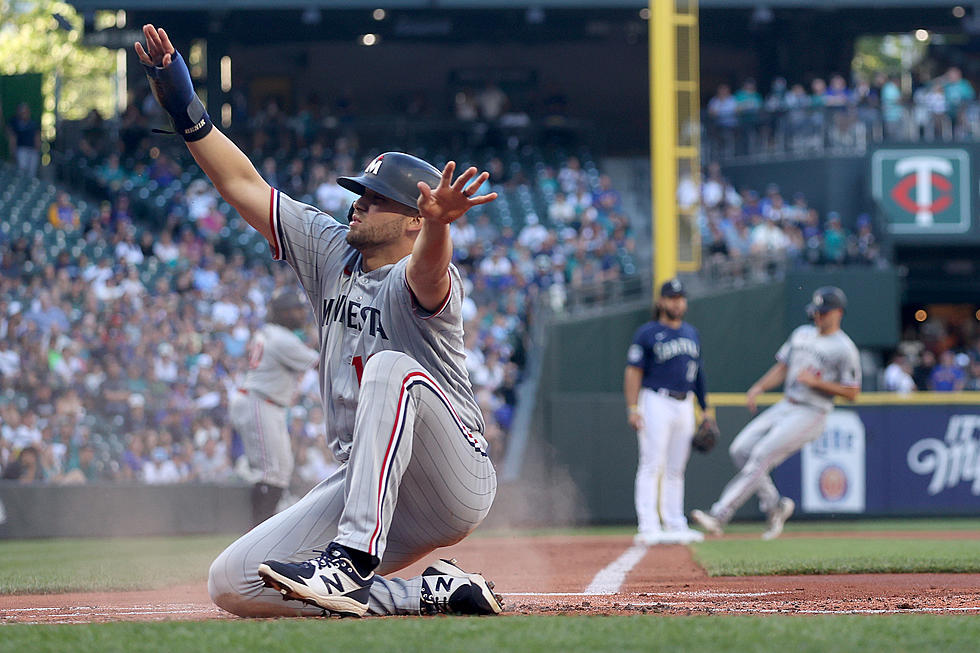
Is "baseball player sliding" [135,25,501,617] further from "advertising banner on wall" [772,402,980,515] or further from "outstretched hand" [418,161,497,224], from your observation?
"advertising banner on wall" [772,402,980,515]

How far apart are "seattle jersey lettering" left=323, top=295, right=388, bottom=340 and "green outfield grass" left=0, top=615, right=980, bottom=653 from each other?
→ 0.96 meters

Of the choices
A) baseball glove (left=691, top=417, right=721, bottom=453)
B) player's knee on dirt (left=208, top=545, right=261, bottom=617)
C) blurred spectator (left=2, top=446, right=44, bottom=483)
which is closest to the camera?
player's knee on dirt (left=208, top=545, right=261, bottom=617)

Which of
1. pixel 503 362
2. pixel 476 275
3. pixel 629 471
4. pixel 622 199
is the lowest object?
pixel 629 471

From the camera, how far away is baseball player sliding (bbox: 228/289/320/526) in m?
9.60

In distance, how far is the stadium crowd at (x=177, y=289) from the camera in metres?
13.8

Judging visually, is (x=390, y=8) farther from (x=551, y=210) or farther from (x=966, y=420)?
(x=966, y=420)

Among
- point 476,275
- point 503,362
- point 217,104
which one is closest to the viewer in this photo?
point 503,362

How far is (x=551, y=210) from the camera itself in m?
20.3

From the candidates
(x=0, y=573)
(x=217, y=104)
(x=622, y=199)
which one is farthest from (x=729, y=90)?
(x=0, y=573)

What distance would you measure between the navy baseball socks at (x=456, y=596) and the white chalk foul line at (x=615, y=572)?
152 cm

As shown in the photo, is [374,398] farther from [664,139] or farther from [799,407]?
[664,139]

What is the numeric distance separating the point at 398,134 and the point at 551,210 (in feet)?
13.7

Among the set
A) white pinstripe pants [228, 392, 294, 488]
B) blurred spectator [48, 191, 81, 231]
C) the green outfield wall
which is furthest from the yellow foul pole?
blurred spectator [48, 191, 81, 231]

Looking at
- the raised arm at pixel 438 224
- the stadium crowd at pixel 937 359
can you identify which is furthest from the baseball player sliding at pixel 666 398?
the stadium crowd at pixel 937 359
